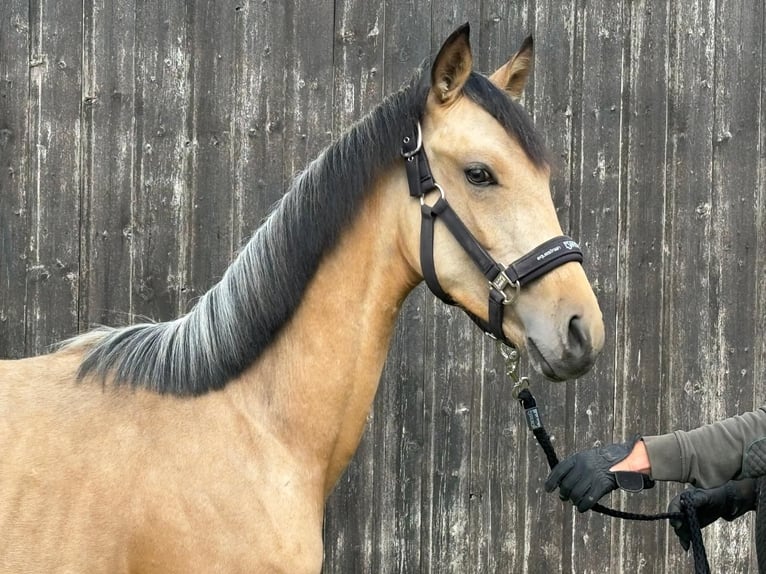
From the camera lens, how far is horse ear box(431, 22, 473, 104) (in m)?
2.36

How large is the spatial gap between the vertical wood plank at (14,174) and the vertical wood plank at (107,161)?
0.95 feet

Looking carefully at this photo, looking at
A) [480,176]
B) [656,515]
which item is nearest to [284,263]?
[480,176]

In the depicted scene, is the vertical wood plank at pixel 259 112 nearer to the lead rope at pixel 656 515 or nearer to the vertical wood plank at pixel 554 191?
the vertical wood plank at pixel 554 191

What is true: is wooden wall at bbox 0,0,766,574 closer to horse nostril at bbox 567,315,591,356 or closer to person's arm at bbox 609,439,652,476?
person's arm at bbox 609,439,652,476

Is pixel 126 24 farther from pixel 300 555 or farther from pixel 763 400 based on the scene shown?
pixel 763 400

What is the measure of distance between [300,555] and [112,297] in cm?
219

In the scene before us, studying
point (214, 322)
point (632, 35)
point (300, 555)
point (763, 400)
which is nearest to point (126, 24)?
point (214, 322)

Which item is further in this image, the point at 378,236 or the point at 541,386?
the point at 541,386

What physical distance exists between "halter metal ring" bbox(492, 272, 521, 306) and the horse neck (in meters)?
0.30

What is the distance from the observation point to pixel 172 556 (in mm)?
2281

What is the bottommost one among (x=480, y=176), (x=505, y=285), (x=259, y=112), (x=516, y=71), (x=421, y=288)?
(x=505, y=285)

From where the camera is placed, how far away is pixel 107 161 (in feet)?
13.2

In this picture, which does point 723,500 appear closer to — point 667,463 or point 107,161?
point 667,463

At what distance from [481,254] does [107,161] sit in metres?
2.45
